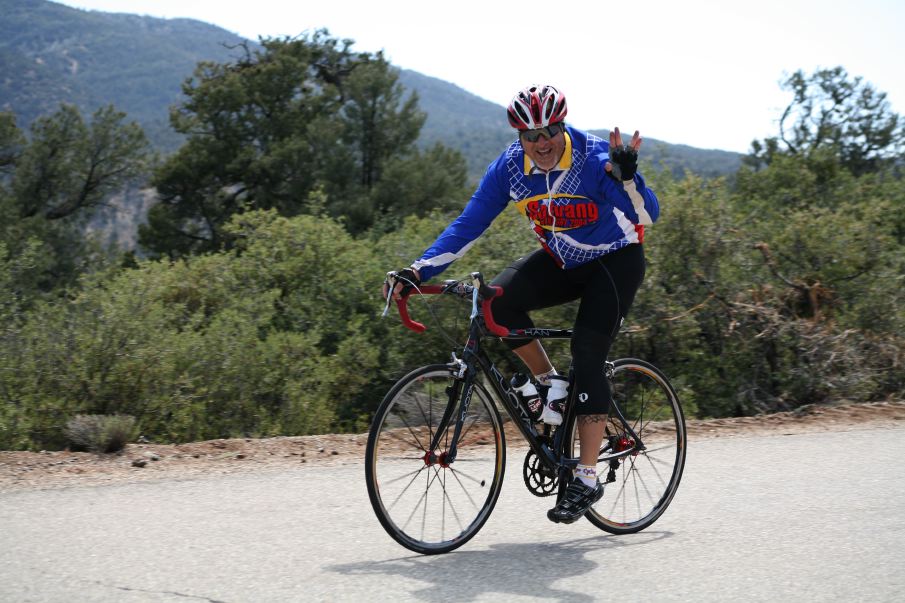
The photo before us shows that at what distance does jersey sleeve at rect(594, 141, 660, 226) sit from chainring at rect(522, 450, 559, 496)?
1.31m

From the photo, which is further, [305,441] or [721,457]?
[305,441]

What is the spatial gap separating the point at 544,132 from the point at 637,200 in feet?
1.82

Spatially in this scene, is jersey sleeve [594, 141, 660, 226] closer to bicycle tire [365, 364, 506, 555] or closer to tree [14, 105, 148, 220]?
bicycle tire [365, 364, 506, 555]

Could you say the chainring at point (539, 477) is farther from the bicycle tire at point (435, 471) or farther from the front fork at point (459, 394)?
the front fork at point (459, 394)

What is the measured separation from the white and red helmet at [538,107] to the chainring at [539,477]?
164 centimetres

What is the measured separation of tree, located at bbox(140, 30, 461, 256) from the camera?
140 feet

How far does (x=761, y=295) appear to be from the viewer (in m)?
11.2

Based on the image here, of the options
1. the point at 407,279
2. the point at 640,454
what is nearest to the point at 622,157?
the point at 407,279

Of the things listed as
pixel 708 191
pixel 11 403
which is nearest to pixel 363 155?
pixel 708 191

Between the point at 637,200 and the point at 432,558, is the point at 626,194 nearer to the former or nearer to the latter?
the point at 637,200

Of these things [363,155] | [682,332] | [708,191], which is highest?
[363,155]

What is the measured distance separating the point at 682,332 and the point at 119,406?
635 cm

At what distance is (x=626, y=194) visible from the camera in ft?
14.5

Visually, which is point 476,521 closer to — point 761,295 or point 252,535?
point 252,535
